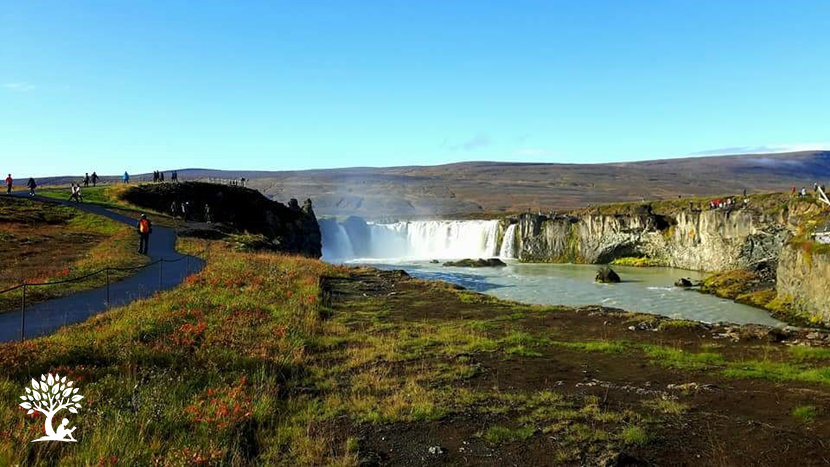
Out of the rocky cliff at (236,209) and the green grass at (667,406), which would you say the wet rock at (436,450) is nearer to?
the green grass at (667,406)

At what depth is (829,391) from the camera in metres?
11.6

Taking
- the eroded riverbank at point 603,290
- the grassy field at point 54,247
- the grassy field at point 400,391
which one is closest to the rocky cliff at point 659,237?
the eroded riverbank at point 603,290

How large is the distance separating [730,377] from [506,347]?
18.8ft

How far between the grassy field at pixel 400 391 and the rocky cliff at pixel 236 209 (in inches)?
1766

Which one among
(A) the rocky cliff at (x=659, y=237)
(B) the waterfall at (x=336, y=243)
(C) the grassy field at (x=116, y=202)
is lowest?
(B) the waterfall at (x=336, y=243)

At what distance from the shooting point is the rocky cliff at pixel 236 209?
6147 cm

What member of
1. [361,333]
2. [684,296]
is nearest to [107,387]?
[361,333]

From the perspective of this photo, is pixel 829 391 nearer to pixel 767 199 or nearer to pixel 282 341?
pixel 282 341

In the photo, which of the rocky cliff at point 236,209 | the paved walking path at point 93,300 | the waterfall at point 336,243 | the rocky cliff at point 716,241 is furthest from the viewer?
the waterfall at point 336,243

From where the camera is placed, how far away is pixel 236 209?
67938 mm

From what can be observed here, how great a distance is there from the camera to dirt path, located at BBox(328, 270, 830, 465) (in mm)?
8625

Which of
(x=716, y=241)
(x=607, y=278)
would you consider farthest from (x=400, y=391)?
(x=716, y=241)

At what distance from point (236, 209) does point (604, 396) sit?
62.8 m

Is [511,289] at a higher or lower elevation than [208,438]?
lower
